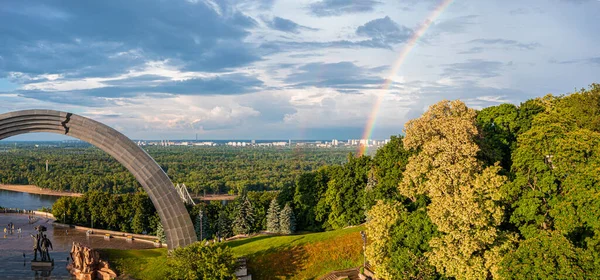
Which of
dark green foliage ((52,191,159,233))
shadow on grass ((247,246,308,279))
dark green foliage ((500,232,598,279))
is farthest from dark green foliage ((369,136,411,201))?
dark green foliage ((52,191,159,233))

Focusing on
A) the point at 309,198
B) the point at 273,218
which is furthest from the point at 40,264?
the point at 309,198

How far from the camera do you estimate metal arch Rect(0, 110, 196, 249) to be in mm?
25344

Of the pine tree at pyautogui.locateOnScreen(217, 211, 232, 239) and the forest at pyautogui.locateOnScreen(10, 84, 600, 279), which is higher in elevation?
the forest at pyautogui.locateOnScreen(10, 84, 600, 279)

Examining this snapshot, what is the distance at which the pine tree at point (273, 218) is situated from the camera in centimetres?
4231

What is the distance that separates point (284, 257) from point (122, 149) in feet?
41.0

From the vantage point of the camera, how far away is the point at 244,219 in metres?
45.1

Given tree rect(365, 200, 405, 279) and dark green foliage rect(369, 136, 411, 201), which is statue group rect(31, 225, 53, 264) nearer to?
tree rect(365, 200, 405, 279)

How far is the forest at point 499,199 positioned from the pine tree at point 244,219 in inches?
839

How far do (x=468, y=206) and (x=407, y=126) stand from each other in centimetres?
808

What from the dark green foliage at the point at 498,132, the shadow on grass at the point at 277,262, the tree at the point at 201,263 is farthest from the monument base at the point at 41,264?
the dark green foliage at the point at 498,132

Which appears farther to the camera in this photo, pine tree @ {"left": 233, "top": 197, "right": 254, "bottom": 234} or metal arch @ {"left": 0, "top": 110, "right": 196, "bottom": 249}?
pine tree @ {"left": 233, "top": 197, "right": 254, "bottom": 234}

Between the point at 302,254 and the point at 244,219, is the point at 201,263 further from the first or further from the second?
the point at 244,219

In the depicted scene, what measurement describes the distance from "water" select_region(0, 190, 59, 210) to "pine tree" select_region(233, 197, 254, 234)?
56053 mm

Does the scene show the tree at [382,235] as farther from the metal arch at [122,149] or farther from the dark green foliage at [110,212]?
the dark green foliage at [110,212]
